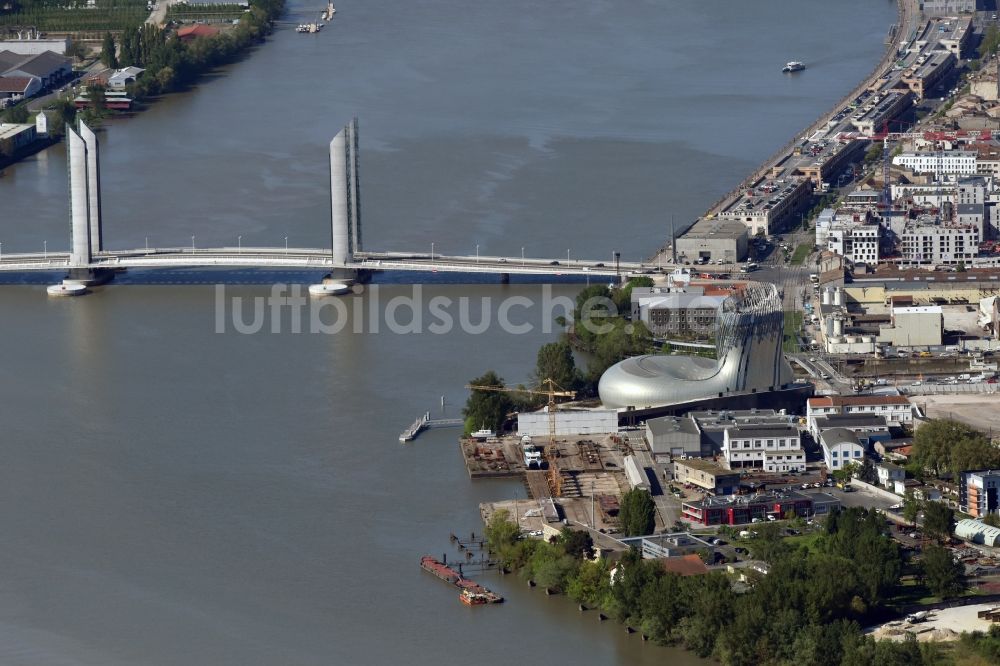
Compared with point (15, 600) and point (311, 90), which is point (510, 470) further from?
point (311, 90)

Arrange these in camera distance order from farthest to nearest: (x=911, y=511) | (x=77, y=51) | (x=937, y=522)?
1. (x=77, y=51)
2. (x=911, y=511)
3. (x=937, y=522)

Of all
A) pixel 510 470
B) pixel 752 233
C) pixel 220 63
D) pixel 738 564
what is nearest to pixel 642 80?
pixel 220 63

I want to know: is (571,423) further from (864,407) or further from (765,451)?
(864,407)

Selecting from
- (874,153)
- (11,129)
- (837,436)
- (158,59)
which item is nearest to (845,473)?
(837,436)

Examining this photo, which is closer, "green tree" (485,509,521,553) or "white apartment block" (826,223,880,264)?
"green tree" (485,509,521,553)

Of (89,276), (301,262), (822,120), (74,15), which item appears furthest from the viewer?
(74,15)

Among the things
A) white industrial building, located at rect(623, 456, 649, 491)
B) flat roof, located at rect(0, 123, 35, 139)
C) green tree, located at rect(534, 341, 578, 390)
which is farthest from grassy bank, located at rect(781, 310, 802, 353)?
flat roof, located at rect(0, 123, 35, 139)

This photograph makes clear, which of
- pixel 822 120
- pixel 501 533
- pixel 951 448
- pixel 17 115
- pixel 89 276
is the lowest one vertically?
pixel 501 533

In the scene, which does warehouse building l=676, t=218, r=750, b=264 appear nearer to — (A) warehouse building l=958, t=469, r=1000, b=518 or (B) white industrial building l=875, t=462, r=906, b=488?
(B) white industrial building l=875, t=462, r=906, b=488
